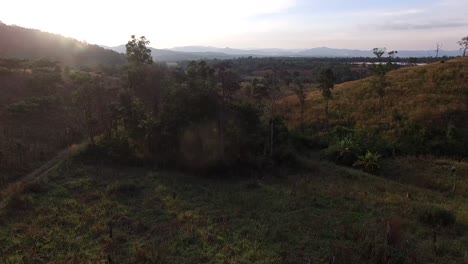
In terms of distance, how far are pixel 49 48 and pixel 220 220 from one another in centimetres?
9844

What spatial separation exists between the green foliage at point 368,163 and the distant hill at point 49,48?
7480cm

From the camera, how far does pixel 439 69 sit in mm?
42500

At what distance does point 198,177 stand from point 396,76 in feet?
115

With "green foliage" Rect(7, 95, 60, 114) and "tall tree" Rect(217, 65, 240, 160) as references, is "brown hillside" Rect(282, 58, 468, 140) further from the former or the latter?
"green foliage" Rect(7, 95, 60, 114)

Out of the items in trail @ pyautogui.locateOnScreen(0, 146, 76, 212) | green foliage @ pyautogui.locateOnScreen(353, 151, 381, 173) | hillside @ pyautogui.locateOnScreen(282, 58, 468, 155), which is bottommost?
green foliage @ pyautogui.locateOnScreen(353, 151, 381, 173)

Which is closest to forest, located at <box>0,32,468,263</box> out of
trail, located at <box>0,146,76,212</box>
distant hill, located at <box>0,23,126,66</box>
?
trail, located at <box>0,146,76,212</box>

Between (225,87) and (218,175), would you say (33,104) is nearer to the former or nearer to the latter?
(225,87)

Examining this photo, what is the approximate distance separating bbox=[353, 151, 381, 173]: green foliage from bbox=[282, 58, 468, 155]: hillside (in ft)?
16.7

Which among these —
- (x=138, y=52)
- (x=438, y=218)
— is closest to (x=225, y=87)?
(x=138, y=52)

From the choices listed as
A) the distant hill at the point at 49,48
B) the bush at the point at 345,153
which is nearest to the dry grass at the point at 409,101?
the bush at the point at 345,153

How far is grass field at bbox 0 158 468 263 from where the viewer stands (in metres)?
11.4

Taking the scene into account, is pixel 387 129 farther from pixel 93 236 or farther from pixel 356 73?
pixel 356 73

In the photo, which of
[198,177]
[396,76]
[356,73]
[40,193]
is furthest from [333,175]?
[356,73]

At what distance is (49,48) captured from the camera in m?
95.9
